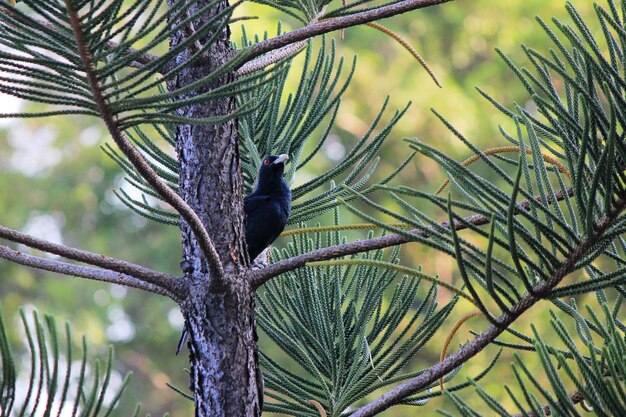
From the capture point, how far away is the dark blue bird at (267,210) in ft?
11.4

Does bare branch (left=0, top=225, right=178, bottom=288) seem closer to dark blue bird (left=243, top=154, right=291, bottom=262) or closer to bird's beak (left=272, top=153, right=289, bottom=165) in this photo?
bird's beak (left=272, top=153, right=289, bottom=165)

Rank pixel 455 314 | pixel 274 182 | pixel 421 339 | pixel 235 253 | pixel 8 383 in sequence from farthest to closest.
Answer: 1. pixel 455 314
2. pixel 274 182
3. pixel 421 339
4. pixel 235 253
5. pixel 8 383

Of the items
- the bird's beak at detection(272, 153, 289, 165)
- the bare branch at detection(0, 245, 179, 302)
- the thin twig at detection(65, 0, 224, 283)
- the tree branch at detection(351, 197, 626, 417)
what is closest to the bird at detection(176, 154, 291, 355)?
the bird's beak at detection(272, 153, 289, 165)

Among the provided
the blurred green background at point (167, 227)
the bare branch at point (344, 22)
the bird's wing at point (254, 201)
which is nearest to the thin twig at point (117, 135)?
the bare branch at point (344, 22)

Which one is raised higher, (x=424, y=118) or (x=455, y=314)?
(x=424, y=118)

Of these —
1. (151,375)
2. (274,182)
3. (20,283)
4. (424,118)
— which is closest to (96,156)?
(20,283)

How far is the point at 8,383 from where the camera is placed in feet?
4.19

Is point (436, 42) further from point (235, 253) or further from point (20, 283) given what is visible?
point (235, 253)

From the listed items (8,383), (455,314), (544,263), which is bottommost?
(8,383)

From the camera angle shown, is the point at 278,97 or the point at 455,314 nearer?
the point at 278,97

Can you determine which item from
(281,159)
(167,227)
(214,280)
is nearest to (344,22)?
(214,280)

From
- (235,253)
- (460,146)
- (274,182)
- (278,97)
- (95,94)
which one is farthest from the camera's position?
(460,146)

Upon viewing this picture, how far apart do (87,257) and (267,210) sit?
2.32 m

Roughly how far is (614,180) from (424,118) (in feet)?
37.3
